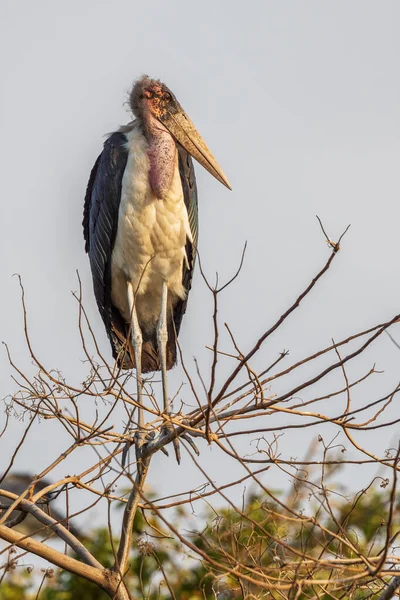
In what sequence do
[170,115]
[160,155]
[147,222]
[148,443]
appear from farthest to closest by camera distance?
[170,115], [160,155], [147,222], [148,443]

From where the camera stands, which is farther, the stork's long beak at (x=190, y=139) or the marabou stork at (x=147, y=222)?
the stork's long beak at (x=190, y=139)

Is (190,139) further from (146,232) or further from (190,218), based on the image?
(146,232)

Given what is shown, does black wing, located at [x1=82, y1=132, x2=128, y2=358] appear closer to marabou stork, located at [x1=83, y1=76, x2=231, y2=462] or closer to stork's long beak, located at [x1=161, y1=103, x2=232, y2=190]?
marabou stork, located at [x1=83, y1=76, x2=231, y2=462]

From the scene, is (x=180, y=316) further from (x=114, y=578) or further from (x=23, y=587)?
(x=114, y=578)

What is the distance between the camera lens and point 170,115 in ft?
23.8

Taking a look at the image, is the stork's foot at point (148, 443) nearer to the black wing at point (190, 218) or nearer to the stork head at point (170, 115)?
the black wing at point (190, 218)

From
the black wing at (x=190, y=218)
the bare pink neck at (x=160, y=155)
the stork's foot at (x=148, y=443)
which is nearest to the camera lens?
the stork's foot at (x=148, y=443)

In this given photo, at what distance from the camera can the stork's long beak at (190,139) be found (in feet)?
23.7

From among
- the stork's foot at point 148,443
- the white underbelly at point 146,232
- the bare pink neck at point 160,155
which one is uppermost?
the bare pink neck at point 160,155

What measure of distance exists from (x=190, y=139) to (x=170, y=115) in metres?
0.22

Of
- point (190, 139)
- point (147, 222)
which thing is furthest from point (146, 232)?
point (190, 139)

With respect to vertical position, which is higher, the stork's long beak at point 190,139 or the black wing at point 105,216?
the stork's long beak at point 190,139

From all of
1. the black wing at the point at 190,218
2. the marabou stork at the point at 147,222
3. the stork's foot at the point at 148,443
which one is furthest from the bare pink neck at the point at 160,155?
the stork's foot at the point at 148,443

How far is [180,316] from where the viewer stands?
713cm
